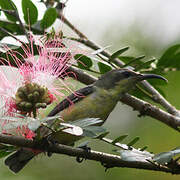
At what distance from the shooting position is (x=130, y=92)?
5.16 m

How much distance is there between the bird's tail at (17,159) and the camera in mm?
4613

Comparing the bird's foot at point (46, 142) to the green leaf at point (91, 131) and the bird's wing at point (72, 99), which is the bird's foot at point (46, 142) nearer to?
the green leaf at point (91, 131)

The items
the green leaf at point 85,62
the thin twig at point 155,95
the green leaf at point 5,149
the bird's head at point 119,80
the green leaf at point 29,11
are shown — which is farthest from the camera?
the bird's head at point 119,80

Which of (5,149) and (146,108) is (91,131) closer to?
(5,149)

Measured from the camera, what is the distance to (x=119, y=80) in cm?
532

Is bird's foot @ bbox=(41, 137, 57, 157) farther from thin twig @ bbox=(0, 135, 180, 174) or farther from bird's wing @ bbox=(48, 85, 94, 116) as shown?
bird's wing @ bbox=(48, 85, 94, 116)

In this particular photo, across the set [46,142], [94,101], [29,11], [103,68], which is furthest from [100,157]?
[29,11]

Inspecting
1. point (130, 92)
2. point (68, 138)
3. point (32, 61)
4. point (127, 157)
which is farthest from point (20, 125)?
point (130, 92)

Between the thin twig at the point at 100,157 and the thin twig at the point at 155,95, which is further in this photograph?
the thin twig at the point at 155,95

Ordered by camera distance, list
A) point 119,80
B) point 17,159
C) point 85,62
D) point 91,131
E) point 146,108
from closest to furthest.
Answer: point 91,131 < point 85,62 < point 17,159 < point 146,108 < point 119,80

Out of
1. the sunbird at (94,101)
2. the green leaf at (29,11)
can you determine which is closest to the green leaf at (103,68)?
the sunbird at (94,101)

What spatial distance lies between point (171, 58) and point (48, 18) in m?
1.25

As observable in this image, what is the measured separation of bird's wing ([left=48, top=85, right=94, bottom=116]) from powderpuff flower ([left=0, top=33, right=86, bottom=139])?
0.47 m

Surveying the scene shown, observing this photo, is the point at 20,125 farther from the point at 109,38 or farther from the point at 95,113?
the point at 109,38
